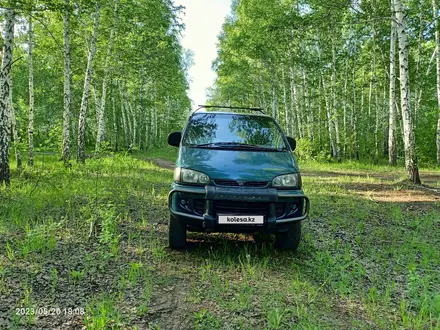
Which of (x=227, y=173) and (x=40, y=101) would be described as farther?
(x=40, y=101)

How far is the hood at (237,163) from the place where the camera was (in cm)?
415

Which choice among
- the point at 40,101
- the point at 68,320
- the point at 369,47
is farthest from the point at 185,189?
the point at 40,101

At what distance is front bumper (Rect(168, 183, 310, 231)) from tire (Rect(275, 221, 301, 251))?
37cm

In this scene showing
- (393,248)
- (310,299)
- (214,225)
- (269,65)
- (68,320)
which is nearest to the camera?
(68,320)

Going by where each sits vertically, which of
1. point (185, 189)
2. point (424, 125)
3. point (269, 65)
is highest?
point (269, 65)

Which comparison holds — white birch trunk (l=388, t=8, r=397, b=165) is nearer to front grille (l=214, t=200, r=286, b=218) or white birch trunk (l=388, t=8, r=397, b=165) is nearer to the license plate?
front grille (l=214, t=200, r=286, b=218)

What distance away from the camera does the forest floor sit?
3.04 metres

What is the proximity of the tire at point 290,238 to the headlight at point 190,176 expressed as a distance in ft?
4.43

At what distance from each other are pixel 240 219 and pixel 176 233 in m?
0.96

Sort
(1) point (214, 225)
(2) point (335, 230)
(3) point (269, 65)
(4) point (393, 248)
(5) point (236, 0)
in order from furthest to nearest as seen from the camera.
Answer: (5) point (236, 0), (3) point (269, 65), (2) point (335, 230), (4) point (393, 248), (1) point (214, 225)

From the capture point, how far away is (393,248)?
5074mm

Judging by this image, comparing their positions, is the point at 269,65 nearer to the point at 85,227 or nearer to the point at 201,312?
the point at 85,227

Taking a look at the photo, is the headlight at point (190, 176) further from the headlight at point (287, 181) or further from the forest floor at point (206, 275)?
the forest floor at point (206, 275)

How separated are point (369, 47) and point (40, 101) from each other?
90.3ft
